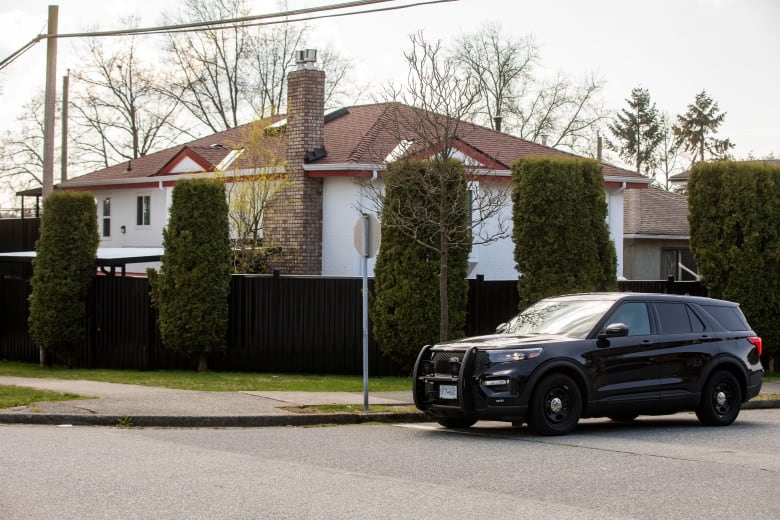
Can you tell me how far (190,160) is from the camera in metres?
31.3

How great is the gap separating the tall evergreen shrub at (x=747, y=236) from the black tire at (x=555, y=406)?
10.5m

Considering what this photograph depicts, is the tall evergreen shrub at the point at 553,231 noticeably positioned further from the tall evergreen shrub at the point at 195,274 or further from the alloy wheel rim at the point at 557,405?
the alloy wheel rim at the point at 557,405

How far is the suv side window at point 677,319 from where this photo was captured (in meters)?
13.5

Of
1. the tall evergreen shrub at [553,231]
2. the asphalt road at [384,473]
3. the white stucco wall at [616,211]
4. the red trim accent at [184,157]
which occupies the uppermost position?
the red trim accent at [184,157]

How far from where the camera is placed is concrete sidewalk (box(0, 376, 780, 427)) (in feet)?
43.5

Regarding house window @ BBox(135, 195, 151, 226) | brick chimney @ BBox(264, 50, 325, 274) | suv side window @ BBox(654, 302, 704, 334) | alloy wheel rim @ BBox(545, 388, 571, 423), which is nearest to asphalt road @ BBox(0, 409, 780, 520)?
alloy wheel rim @ BBox(545, 388, 571, 423)

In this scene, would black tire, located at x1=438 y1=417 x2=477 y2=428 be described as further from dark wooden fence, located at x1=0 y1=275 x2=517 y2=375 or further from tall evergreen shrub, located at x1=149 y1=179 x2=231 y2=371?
tall evergreen shrub, located at x1=149 y1=179 x2=231 y2=371

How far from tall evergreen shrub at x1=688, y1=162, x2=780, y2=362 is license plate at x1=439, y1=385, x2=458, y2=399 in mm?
11121

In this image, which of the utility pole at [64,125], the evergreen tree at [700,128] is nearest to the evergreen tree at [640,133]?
the evergreen tree at [700,128]

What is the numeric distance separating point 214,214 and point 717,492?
13415mm

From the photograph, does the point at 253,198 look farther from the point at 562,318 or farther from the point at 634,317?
the point at 634,317

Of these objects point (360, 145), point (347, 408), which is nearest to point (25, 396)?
point (347, 408)

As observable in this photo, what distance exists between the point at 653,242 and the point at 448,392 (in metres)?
27.6

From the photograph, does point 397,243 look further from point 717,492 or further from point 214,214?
point 717,492
